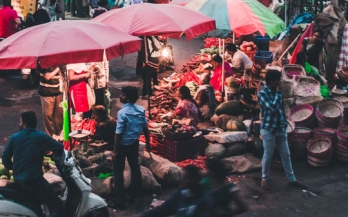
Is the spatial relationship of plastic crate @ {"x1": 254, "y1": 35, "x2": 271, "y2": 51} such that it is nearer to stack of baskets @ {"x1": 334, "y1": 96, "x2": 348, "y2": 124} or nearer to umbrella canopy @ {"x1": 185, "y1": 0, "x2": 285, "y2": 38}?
umbrella canopy @ {"x1": 185, "y1": 0, "x2": 285, "y2": 38}

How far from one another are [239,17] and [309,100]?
227 cm

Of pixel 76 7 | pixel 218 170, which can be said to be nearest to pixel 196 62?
pixel 218 170

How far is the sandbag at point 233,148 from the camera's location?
10352 mm

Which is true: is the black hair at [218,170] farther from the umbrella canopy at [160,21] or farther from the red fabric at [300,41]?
the red fabric at [300,41]

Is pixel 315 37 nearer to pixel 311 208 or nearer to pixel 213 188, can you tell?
pixel 311 208

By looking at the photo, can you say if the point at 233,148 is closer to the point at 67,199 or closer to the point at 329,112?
the point at 329,112

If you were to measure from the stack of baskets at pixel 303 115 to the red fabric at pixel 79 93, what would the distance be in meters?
4.17

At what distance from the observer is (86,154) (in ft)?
30.3

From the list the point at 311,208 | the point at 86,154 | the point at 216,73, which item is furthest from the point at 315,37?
the point at 86,154

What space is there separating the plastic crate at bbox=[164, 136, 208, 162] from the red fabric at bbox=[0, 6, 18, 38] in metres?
8.19

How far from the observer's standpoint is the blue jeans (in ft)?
28.9

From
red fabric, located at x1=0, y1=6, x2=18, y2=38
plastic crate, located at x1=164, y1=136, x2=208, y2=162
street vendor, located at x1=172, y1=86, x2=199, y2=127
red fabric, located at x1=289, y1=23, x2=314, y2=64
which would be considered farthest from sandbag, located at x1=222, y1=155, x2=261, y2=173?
red fabric, located at x1=0, y1=6, x2=18, y2=38

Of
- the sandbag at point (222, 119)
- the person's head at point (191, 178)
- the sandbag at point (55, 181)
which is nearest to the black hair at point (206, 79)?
the sandbag at point (222, 119)

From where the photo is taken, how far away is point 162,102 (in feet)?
41.6
